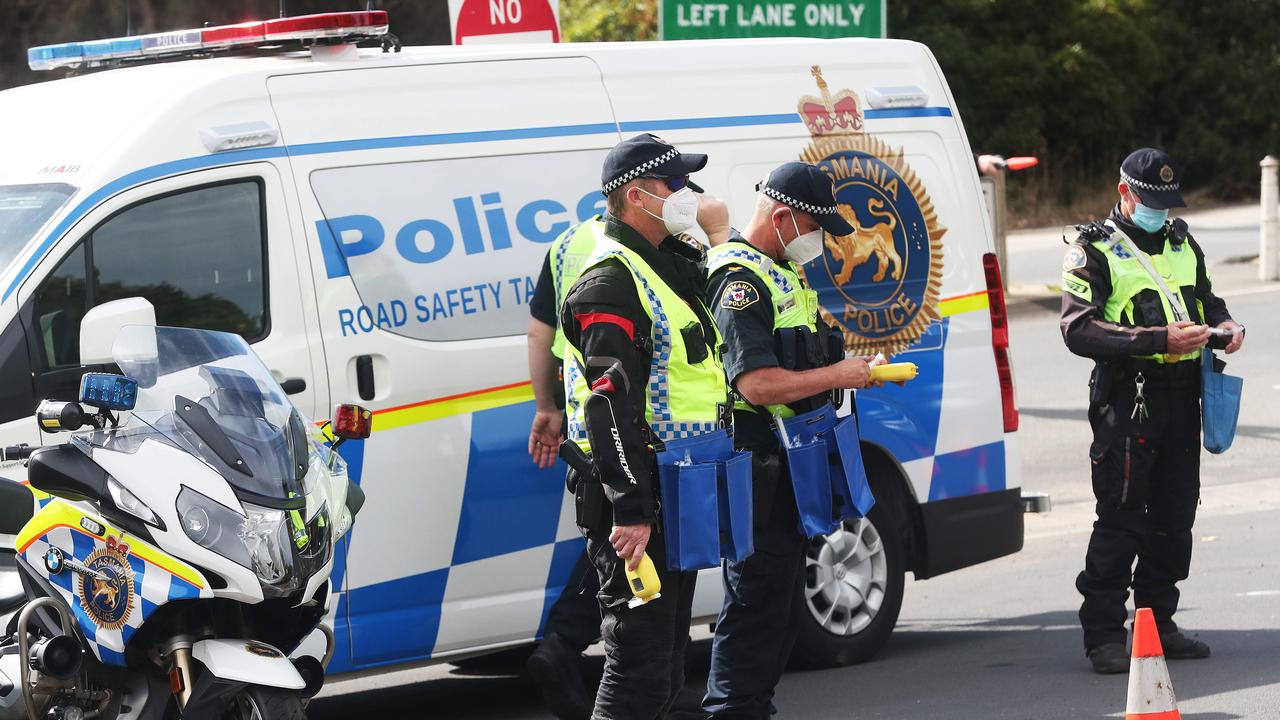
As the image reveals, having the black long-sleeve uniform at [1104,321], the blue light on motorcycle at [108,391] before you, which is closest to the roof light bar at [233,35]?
the blue light on motorcycle at [108,391]

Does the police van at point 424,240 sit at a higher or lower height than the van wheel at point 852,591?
higher

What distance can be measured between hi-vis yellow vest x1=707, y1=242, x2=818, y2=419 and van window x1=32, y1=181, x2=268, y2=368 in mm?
1507

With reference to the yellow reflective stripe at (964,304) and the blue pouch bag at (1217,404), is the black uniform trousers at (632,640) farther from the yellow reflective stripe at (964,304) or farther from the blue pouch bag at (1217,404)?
the blue pouch bag at (1217,404)

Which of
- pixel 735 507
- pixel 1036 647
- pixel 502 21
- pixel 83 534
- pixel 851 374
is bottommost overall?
pixel 1036 647

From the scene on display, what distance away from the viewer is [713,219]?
631 centimetres

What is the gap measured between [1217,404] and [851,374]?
7.17 feet

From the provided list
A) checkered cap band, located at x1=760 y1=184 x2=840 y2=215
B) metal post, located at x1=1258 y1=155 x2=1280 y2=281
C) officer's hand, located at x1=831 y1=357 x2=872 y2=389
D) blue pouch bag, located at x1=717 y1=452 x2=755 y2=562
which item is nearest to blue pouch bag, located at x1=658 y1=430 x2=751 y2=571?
blue pouch bag, located at x1=717 y1=452 x2=755 y2=562

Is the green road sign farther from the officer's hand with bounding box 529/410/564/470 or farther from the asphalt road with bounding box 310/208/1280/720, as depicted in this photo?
the officer's hand with bounding box 529/410/564/470

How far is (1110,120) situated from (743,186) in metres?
27.9

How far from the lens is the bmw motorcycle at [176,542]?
162 inches

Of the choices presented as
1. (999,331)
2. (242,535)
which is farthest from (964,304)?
(242,535)

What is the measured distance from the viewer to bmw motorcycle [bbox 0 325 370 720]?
4.12 metres

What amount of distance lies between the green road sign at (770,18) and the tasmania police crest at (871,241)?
11.7ft

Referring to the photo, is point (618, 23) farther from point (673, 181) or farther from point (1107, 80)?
point (673, 181)
